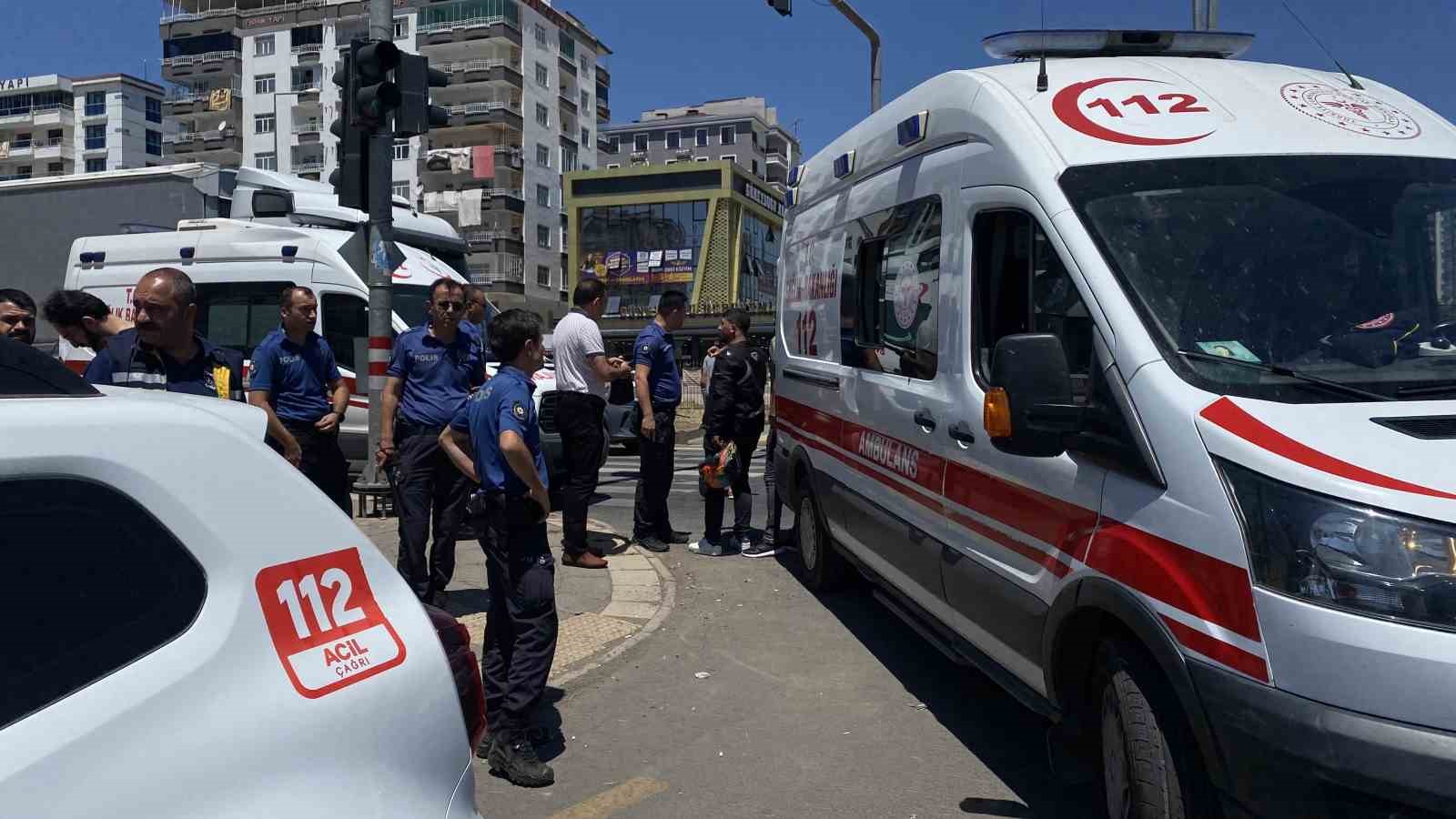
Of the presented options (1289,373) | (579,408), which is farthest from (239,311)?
(1289,373)

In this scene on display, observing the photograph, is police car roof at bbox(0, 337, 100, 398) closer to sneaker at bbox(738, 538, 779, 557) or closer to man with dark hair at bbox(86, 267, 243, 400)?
man with dark hair at bbox(86, 267, 243, 400)

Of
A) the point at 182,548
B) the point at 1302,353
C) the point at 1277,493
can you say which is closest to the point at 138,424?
the point at 182,548

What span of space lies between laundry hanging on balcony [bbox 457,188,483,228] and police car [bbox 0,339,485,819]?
215ft

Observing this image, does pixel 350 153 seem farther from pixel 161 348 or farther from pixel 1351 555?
pixel 1351 555

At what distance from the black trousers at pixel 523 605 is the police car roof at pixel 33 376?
2.52m

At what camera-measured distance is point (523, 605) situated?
4.17 meters

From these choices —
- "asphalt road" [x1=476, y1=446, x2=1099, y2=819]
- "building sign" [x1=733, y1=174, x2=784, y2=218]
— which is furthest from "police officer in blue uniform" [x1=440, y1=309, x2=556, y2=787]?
"building sign" [x1=733, y1=174, x2=784, y2=218]

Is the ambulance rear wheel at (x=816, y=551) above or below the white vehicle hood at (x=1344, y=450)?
below

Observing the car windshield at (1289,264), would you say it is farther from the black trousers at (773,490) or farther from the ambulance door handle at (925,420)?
the black trousers at (773,490)

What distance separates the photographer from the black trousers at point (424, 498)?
19.7 feet

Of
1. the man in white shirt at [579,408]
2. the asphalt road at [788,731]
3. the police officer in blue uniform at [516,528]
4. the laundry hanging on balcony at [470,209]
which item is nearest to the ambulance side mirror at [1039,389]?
the asphalt road at [788,731]

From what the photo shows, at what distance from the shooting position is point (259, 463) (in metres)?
1.78

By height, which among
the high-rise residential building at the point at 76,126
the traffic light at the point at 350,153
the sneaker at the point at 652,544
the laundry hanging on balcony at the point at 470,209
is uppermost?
the high-rise residential building at the point at 76,126

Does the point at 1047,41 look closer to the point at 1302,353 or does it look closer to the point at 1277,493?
the point at 1302,353
